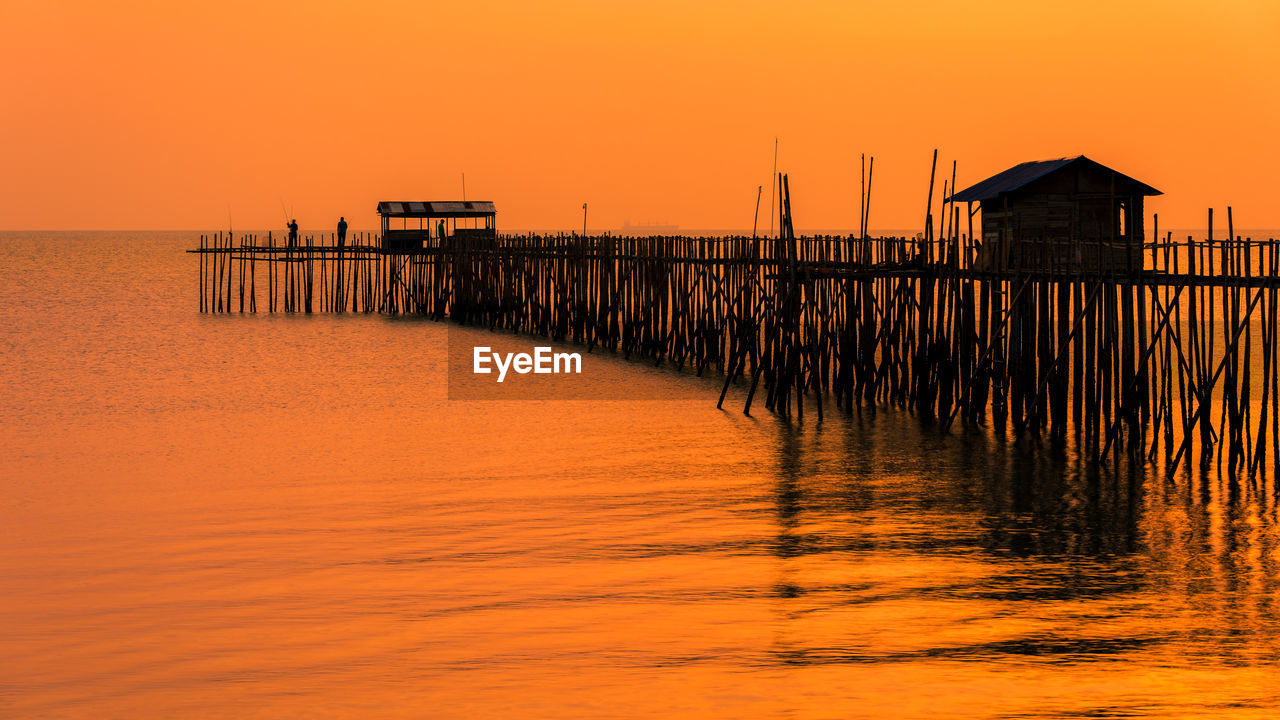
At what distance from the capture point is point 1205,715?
714 centimetres

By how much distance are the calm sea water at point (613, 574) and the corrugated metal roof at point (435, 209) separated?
105 ft

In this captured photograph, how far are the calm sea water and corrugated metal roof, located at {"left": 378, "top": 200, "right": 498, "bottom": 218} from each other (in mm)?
32006

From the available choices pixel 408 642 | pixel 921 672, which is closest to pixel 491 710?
pixel 408 642

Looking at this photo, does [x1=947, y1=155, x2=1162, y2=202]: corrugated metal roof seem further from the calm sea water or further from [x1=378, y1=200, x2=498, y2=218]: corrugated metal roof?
[x1=378, y1=200, x2=498, y2=218]: corrugated metal roof

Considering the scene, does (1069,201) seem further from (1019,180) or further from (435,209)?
(435,209)

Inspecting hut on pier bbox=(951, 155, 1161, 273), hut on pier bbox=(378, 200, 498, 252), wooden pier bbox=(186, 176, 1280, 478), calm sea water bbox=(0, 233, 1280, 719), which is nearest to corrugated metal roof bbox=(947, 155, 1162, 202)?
hut on pier bbox=(951, 155, 1161, 273)

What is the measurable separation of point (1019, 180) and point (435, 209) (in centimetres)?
3125

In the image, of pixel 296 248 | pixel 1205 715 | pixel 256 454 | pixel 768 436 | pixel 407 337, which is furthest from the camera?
pixel 296 248

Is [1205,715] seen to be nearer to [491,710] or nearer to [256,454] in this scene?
[491,710]

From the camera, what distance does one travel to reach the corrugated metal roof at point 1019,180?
23.0 meters

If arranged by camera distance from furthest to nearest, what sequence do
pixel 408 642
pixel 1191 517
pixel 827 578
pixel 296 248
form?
pixel 296 248
pixel 1191 517
pixel 827 578
pixel 408 642

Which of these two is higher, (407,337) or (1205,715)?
(407,337)

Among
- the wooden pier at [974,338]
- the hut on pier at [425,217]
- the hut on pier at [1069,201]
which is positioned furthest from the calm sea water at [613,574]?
the hut on pier at [425,217]

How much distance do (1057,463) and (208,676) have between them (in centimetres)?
1000
